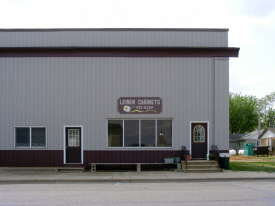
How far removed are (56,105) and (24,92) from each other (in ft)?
6.26

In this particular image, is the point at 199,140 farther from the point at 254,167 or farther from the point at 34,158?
the point at 34,158

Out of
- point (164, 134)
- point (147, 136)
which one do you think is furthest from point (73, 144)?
point (164, 134)

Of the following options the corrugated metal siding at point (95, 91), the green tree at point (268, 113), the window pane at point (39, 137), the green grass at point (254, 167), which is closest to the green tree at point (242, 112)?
the green tree at point (268, 113)

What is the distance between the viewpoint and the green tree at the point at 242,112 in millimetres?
65188

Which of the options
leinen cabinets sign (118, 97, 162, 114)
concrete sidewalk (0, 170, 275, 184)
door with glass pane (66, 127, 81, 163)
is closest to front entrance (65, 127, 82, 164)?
door with glass pane (66, 127, 81, 163)

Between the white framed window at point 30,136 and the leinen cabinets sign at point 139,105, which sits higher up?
the leinen cabinets sign at point 139,105

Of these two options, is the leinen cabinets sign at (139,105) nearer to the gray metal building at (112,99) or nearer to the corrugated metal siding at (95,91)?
the gray metal building at (112,99)

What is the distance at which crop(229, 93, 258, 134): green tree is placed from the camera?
6519cm

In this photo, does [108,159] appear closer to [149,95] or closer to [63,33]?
[149,95]

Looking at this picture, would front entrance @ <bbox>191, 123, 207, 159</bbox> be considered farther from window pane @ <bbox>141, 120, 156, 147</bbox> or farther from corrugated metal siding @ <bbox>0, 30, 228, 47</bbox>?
corrugated metal siding @ <bbox>0, 30, 228, 47</bbox>

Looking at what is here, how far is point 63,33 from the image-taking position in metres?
18.0
